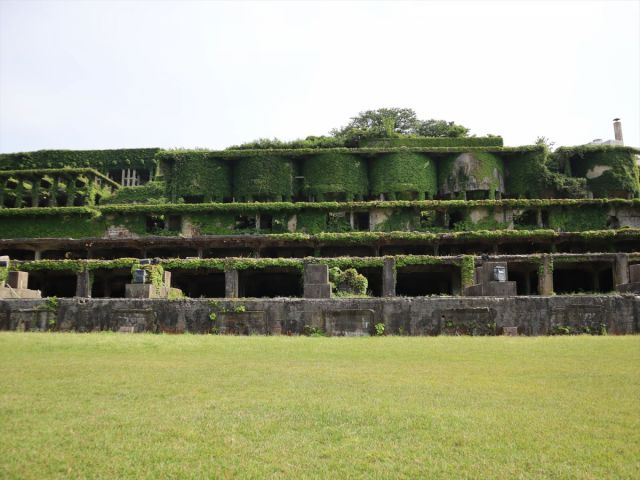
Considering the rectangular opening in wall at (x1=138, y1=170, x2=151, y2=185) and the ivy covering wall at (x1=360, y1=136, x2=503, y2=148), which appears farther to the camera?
the rectangular opening in wall at (x1=138, y1=170, x2=151, y2=185)

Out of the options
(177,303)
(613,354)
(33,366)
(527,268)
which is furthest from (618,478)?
(527,268)

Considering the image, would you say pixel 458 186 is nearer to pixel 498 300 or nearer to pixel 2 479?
pixel 498 300

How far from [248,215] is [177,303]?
27118 mm

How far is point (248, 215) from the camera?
49.2 metres

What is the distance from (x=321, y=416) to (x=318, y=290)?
56.9 ft

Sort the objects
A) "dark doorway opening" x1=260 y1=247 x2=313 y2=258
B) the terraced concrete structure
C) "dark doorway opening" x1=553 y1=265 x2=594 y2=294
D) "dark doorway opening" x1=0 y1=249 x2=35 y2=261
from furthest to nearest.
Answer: "dark doorway opening" x1=0 y1=249 x2=35 y2=261
"dark doorway opening" x1=260 y1=247 x2=313 y2=258
"dark doorway opening" x1=553 y1=265 x2=594 y2=294
the terraced concrete structure

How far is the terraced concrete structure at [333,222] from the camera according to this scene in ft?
118

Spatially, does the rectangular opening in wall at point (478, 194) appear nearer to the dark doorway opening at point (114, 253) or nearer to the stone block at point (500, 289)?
the dark doorway opening at point (114, 253)

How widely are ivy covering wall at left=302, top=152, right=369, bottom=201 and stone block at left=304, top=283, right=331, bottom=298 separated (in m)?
27.3

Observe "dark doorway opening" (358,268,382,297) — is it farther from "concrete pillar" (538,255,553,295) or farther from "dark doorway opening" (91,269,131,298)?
"dark doorway opening" (91,269,131,298)

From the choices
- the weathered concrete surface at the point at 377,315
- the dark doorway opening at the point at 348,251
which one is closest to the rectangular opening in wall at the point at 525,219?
the dark doorway opening at the point at 348,251

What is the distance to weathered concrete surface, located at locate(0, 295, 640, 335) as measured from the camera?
21.3m

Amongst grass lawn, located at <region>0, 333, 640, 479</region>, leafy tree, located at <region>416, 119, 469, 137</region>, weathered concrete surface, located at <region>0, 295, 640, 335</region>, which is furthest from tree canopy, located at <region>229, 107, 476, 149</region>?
grass lawn, located at <region>0, 333, 640, 479</region>

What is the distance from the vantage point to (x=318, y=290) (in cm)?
2602
